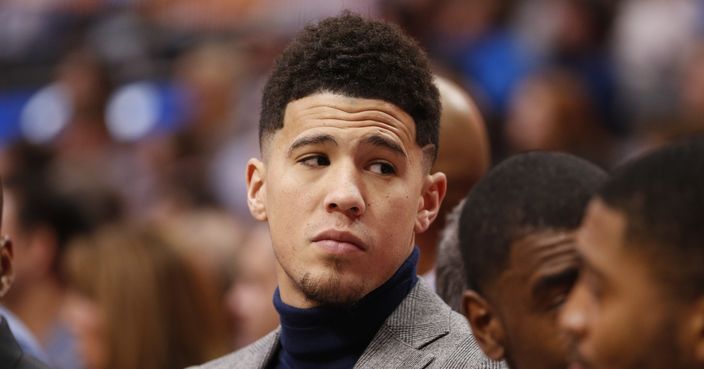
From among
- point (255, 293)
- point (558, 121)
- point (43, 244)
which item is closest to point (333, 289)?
point (255, 293)

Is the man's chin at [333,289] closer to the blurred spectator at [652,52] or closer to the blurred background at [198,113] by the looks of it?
the blurred background at [198,113]

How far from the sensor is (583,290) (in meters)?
2.66

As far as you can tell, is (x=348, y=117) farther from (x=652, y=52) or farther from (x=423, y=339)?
(x=652, y=52)

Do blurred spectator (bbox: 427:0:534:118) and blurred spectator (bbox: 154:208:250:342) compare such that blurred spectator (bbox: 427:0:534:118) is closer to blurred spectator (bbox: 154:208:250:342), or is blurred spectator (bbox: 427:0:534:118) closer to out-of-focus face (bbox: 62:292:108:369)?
blurred spectator (bbox: 154:208:250:342)

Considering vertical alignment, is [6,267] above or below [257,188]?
below

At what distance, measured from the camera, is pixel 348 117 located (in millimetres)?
3535

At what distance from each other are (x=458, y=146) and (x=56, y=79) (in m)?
6.70

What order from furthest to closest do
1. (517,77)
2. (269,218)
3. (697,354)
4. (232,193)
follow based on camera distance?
(232,193), (517,77), (269,218), (697,354)

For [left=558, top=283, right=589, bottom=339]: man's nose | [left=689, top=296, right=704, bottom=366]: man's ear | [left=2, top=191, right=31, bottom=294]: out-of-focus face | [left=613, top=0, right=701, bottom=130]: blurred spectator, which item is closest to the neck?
[left=558, top=283, right=589, bottom=339]: man's nose

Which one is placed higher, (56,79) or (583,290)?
(583,290)

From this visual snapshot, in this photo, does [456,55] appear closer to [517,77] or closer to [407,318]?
[517,77]

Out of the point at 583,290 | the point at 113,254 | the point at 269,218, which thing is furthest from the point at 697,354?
the point at 113,254

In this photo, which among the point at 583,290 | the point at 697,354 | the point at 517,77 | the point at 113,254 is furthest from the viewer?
the point at 517,77

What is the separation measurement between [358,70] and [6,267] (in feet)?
3.54
